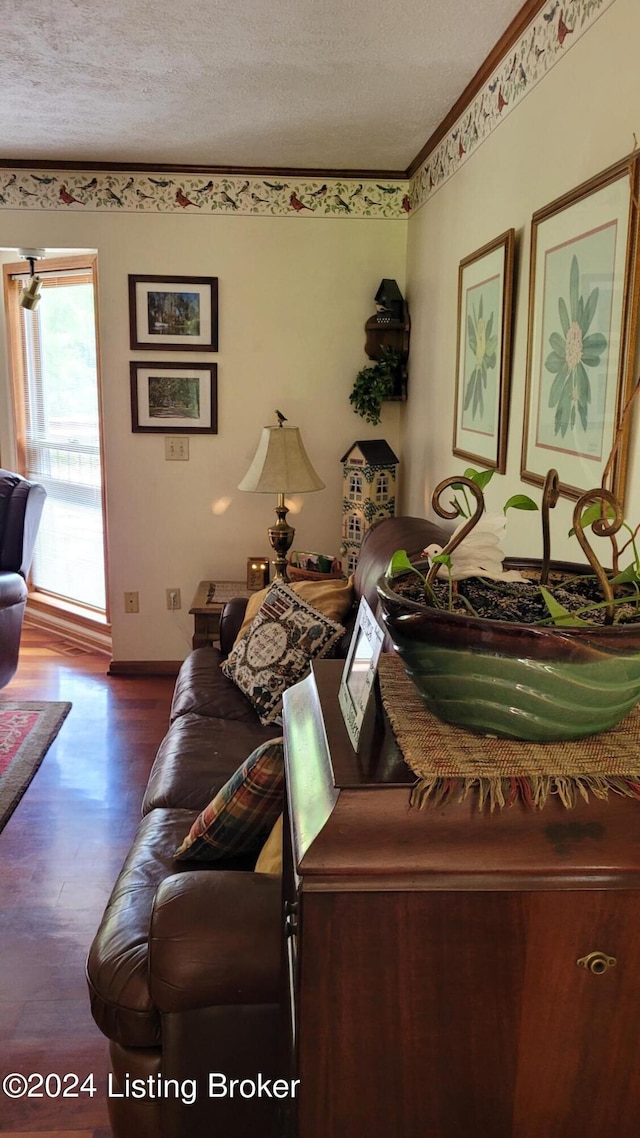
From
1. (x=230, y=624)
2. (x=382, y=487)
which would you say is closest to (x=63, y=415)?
(x=382, y=487)

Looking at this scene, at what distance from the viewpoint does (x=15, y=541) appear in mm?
4160

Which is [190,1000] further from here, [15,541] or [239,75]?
[15,541]

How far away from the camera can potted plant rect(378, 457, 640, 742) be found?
792mm

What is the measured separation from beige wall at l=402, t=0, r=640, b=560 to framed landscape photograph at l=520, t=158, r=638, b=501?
7cm

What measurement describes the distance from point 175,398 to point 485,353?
1961 mm

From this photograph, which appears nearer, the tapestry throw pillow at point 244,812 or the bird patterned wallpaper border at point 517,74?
the tapestry throw pillow at point 244,812

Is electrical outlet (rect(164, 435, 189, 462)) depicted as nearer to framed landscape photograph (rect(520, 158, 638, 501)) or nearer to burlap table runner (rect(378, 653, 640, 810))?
framed landscape photograph (rect(520, 158, 638, 501))

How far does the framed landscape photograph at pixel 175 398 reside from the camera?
13.8 feet

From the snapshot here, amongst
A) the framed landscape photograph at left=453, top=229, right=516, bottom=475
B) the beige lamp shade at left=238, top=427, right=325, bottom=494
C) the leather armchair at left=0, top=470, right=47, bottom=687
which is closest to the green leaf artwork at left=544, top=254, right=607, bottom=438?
the framed landscape photograph at left=453, top=229, right=516, bottom=475

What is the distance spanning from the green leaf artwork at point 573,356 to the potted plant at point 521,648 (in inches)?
40.7

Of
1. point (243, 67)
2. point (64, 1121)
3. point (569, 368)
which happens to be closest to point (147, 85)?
point (243, 67)

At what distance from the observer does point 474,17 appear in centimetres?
232

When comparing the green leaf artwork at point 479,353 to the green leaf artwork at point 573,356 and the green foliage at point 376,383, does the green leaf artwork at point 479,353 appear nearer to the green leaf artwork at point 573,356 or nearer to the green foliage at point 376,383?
the green leaf artwork at point 573,356

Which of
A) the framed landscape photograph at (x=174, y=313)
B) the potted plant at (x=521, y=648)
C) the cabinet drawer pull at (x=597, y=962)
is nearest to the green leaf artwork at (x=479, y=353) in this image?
the framed landscape photograph at (x=174, y=313)
